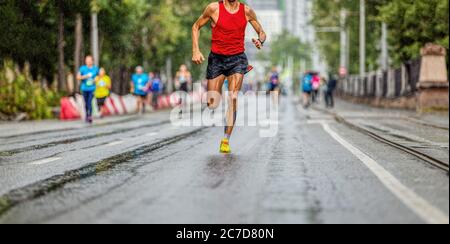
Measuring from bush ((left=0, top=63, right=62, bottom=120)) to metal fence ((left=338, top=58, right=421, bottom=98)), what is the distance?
506 inches

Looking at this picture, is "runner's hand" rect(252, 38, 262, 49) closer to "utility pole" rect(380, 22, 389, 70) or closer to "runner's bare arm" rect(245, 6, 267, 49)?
"runner's bare arm" rect(245, 6, 267, 49)

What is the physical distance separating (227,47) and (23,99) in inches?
624

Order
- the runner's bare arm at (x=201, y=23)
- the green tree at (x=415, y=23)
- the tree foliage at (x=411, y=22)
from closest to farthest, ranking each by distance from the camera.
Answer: the runner's bare arm at (x=201, y=23) → the green tree at (x=415, y=23) → the tree foliage at (x=411, y=22)

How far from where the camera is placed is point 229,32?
1187 cm

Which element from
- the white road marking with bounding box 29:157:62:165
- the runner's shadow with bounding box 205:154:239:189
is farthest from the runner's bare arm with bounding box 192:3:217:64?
the white road marking with bounding box 29:157:62:165

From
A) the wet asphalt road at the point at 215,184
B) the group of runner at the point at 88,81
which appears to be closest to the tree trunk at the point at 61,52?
the group of runner at the point at 88,81

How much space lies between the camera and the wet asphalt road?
20.9ft

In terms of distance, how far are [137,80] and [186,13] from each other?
1702cm

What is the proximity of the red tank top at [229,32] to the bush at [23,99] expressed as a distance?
1508 cm

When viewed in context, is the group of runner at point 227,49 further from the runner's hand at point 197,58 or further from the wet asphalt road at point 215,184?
the wet asphalt road at point 215,184

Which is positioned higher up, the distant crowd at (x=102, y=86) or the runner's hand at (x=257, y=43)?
the runner's hand at (x=257, y=43)

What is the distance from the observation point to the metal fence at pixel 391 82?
33719mm

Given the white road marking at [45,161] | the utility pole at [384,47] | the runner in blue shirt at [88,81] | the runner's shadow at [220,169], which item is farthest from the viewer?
the utility pole at [384,47]
